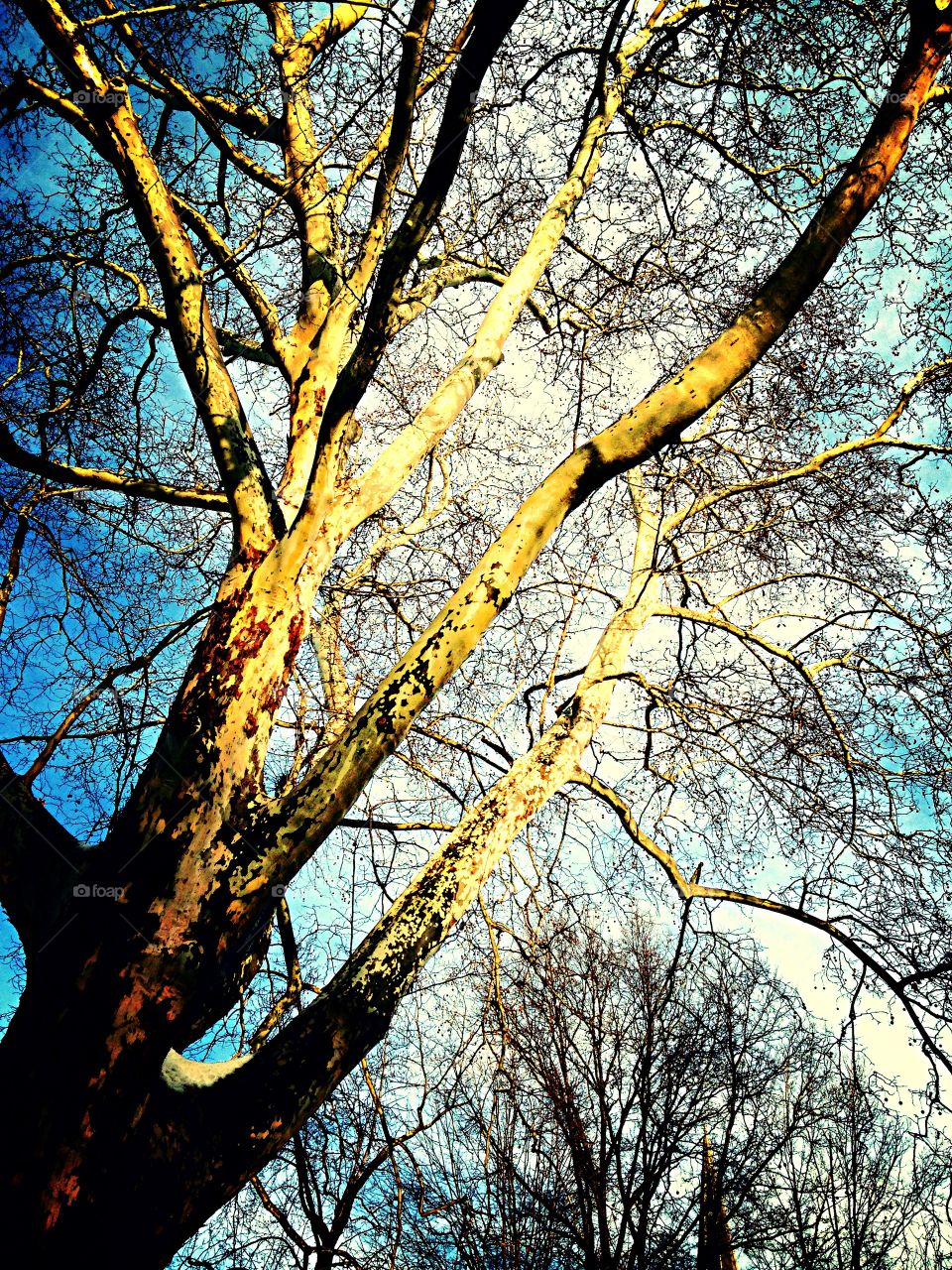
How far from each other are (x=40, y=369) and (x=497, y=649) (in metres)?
3.74

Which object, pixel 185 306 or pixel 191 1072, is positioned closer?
pixel 191 1072

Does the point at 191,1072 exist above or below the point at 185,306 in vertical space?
below

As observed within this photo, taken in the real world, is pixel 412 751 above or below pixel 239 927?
above

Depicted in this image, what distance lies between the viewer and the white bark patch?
6.07ft

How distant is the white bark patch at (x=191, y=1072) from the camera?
185 cm

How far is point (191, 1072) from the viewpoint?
1.94 metres

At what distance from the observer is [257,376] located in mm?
5234

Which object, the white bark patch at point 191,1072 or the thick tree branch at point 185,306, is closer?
the white bark patch at point 191,1072

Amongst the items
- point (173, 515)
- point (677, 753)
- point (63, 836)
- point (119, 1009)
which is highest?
point (677, 753)

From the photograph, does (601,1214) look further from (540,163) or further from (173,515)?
(540,163)

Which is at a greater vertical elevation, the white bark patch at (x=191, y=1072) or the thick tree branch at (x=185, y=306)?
the thick tree branch at (x=185, y=306)

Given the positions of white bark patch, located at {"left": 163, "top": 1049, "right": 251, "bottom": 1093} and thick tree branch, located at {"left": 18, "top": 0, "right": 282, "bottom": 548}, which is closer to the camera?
white bark patch, located at {"left": 163, "top": 1049, "right": 251, "bottom": 1093}

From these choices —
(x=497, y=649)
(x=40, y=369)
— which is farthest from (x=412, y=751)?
(x=40, y=369)

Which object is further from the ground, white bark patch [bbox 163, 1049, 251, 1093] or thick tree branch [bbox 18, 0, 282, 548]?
thick tree branch [bbox 18, 0, 282, 548]
